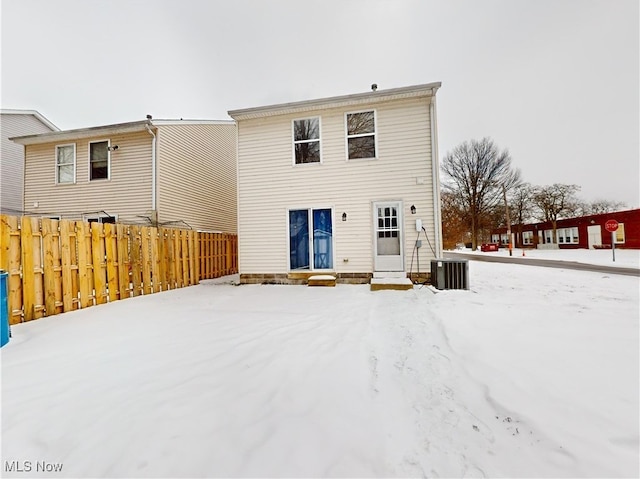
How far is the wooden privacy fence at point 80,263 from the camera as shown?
171 inches

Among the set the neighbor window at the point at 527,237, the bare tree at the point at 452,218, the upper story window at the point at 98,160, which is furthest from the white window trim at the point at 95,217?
the neighbor window at the point at 527,237

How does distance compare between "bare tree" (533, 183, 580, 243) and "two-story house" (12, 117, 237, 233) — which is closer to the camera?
"two-story house" (12, 117, 237, 233)

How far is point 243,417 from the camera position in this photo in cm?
195

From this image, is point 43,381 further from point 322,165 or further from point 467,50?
point 467,50

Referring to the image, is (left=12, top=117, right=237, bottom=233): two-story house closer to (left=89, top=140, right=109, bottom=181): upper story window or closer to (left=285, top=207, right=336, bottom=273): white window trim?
(left=89, top=140, right=109, bottom=181): upper story window

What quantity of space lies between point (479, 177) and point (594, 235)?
11.1 meters

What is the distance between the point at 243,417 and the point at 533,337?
12.0ft

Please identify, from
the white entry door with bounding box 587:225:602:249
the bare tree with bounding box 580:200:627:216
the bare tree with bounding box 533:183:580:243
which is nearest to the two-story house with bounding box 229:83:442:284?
the white entry door with bounding box 587:225:602:249

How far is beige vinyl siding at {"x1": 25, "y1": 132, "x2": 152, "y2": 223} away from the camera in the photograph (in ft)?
31.9

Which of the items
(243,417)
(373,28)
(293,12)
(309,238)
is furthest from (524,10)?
(243,417)

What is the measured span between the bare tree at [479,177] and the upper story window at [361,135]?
1007 inches

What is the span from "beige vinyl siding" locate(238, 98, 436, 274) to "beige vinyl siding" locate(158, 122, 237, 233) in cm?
332

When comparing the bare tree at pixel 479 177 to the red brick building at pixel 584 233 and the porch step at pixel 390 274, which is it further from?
the porch step at pixel 390 274

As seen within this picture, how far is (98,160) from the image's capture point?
1026cm
